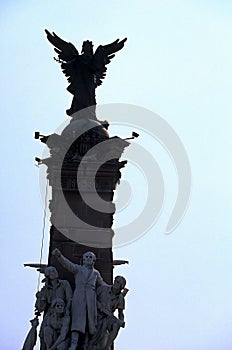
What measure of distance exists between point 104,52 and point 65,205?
15.3 feet

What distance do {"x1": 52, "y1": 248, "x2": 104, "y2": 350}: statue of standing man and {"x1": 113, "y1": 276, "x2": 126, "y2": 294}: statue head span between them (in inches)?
15.8

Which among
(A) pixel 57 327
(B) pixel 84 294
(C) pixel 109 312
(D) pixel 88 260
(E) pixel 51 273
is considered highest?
(D) pixel 88 260

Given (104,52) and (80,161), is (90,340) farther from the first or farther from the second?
(104,52)

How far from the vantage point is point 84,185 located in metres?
17.4

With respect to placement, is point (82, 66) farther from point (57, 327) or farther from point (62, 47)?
point (57, 327)

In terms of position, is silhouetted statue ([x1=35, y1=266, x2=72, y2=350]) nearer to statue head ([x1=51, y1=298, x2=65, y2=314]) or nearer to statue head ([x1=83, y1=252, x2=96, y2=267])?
statue head ([x1=51, y1=298, x2=65, y2=314])

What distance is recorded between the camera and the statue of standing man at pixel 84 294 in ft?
50.4

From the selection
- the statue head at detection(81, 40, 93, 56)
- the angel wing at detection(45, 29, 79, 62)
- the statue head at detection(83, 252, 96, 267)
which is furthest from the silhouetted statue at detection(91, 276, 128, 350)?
the angel wing at detection(45, 29, 79, 62)

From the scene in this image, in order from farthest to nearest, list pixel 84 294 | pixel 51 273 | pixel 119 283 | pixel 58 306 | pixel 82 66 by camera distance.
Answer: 1. pixel 82 66
2. pixel 51 273
3. pixel 119 283
4. pixel 84 294
5. pixel 58 306

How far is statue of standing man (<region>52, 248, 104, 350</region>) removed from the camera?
1538 cm

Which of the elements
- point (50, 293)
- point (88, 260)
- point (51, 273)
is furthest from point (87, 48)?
point (50, 293)

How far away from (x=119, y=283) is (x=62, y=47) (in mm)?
7149

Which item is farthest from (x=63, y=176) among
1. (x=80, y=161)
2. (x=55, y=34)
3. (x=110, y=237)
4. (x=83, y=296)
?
(x=55, y=34)

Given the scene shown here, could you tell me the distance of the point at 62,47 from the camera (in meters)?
19.4
